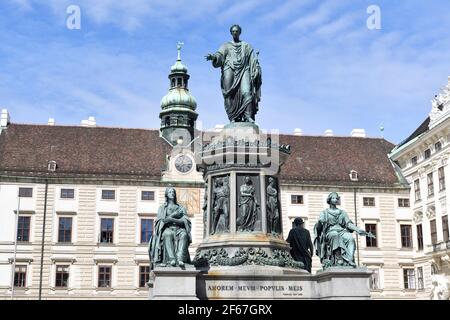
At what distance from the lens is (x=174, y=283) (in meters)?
11.4

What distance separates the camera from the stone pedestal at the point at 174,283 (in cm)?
1133

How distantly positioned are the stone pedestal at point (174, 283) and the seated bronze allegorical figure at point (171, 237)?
0.72ft

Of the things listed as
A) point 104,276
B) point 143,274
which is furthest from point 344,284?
point 104,276

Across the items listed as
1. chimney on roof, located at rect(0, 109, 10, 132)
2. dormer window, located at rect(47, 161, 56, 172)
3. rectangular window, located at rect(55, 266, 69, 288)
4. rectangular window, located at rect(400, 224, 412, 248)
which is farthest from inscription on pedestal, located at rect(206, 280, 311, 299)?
chimney on roof, located at rect(0, 109, 10, 132)

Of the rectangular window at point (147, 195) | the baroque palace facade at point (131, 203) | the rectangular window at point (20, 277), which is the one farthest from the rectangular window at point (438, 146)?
the rectangular window at point (20, 277)

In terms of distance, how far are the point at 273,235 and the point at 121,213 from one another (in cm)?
3693

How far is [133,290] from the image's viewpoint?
156 feet

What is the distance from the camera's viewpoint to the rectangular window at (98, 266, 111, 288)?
156ft

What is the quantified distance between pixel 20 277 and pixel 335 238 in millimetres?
38425

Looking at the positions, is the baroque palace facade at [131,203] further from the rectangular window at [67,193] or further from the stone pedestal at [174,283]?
the stone pedestal at [174,283]

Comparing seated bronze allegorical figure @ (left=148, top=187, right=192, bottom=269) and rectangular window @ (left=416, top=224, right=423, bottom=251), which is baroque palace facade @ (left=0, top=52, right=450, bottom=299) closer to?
rectangular window @ (left=416, top=224, right=423, bottom=251)

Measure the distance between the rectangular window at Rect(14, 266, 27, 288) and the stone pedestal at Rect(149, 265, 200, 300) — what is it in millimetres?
37782

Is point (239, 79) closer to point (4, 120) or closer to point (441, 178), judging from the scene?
point (441, 178)
